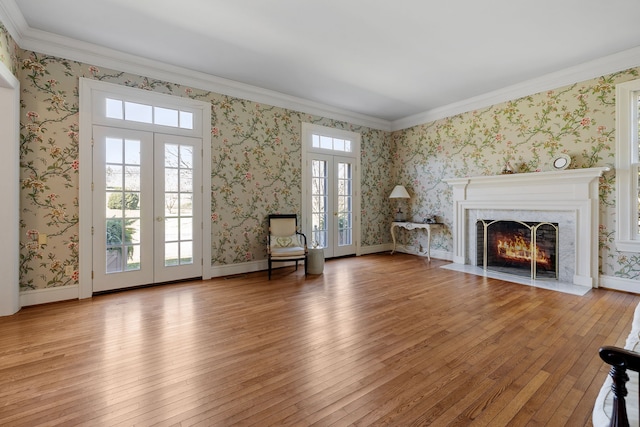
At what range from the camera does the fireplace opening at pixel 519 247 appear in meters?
4.24

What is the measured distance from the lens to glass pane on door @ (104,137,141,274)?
358 cm

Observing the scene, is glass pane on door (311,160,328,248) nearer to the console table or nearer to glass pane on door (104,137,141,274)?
the console table

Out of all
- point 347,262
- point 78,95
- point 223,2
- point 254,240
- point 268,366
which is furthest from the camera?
point 347,262

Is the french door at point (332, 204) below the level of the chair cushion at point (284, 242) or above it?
above

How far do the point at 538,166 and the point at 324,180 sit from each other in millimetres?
3347

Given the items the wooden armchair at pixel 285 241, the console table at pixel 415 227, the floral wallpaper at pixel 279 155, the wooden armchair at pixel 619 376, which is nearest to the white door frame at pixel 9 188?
the floral wallpaper at pixel 279 155

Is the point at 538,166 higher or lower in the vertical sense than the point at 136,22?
lower

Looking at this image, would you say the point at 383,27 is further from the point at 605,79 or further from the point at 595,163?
the point at 595,163

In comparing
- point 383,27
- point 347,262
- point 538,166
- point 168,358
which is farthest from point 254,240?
point 538,166

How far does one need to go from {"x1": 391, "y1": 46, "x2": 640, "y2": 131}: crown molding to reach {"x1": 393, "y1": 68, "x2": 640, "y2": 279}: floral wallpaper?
0.08 metres

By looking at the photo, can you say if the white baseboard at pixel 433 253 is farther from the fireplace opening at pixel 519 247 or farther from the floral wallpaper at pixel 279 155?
the fireplace opening at pixel 519 247

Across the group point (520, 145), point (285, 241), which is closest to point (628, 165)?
point (520, 145)

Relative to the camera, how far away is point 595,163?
12.6ft

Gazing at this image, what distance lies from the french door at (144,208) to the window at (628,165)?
5356 mm
